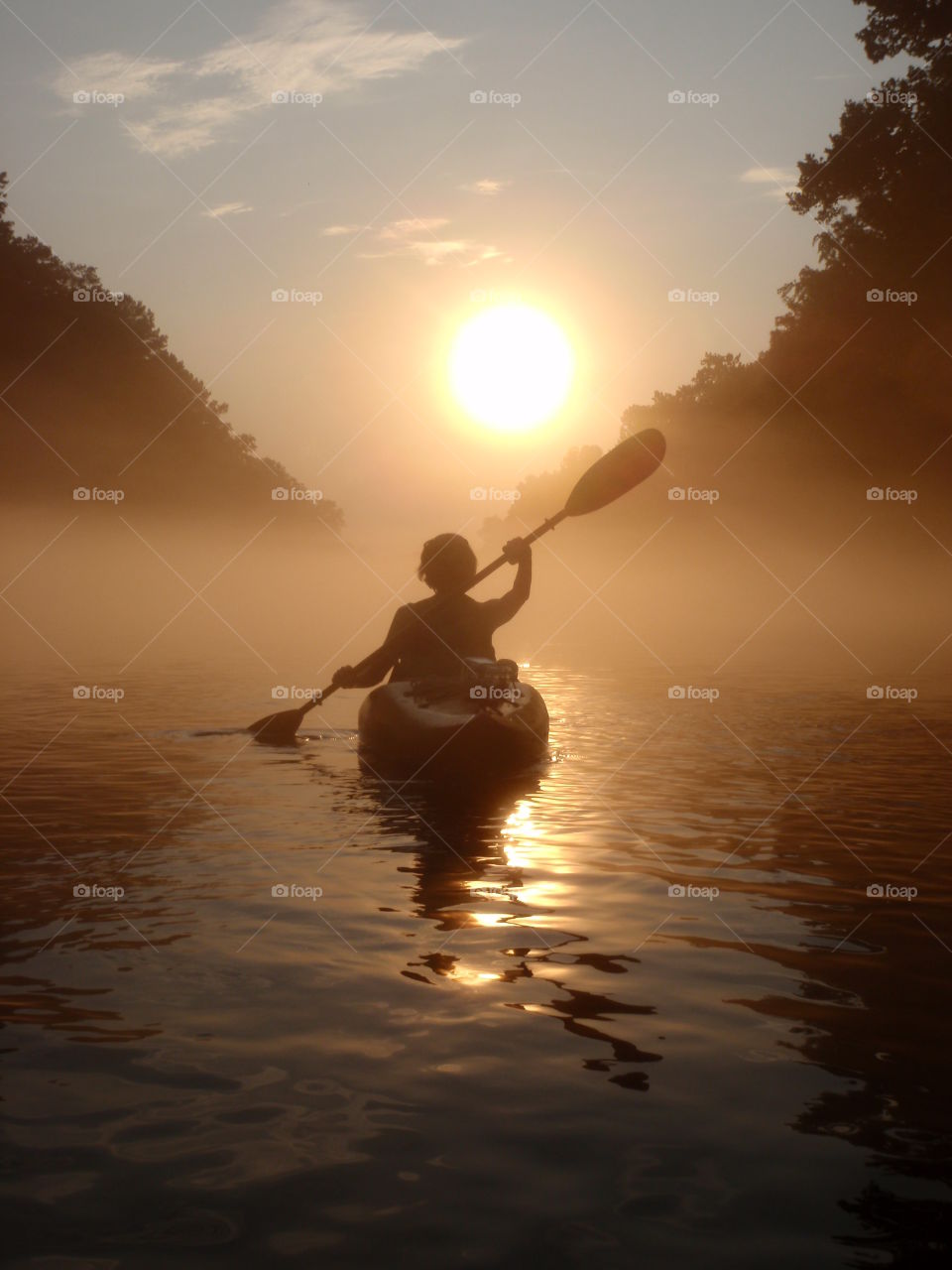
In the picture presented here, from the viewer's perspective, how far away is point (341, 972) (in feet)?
18.8

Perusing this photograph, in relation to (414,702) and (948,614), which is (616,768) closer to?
(414,702)

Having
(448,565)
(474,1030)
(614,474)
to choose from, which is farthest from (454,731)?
(474,1030)

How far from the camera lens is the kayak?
1169 centimetres

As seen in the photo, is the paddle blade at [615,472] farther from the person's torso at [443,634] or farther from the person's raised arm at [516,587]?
the person's torso at [443,634]

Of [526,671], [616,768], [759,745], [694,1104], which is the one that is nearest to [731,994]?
[694,1104]

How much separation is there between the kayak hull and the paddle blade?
83.3 inches

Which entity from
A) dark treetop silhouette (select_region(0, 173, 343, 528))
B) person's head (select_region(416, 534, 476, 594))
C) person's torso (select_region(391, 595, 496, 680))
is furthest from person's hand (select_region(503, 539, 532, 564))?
dark treetop silhouette (select_region(0, 173, 343, 528))

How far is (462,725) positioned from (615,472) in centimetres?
341

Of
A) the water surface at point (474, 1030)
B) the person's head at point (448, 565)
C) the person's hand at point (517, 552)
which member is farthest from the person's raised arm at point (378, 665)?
the water surface at point (474, 1030)

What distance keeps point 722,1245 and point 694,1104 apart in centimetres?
86

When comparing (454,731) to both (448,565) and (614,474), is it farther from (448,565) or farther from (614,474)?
(614,474)

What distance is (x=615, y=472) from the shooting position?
13.6 metres

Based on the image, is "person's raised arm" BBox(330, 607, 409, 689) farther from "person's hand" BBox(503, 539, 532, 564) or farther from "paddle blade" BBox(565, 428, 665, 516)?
"paddle blade" BBox(565, 428, 665, 516)

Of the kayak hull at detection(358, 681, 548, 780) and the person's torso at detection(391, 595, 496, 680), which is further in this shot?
the person's torso at detection(391, 595, 496, 680)
